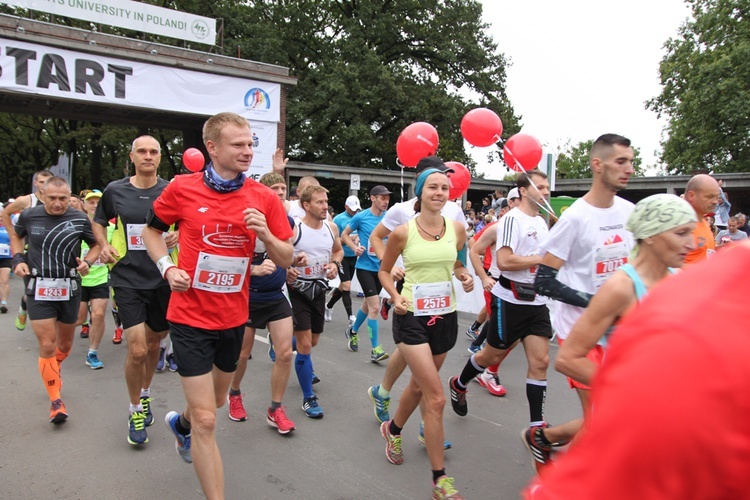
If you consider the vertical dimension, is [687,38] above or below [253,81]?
above

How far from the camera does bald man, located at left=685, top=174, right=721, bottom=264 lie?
466cm

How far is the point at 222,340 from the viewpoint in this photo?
3.35m

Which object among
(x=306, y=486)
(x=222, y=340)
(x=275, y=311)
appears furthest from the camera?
(x=275, y=311)

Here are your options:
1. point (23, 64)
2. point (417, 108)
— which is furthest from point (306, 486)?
point (417, 108)

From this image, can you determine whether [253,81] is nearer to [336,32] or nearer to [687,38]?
[336,32]

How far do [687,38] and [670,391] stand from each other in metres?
37.5

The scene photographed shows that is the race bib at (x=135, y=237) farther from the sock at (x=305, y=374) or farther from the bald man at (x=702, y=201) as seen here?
the bald man at (x=702, y=201)

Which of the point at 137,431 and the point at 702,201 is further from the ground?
the point at 702,201

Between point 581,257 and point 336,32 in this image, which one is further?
point 336,32

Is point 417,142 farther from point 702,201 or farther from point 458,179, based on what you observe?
point 702,201

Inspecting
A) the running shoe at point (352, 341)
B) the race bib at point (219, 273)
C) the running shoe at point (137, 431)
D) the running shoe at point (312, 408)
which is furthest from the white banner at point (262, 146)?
the race bib at point (219, 273)

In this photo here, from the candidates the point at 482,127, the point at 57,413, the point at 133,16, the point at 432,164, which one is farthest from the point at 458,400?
the point at 133,16

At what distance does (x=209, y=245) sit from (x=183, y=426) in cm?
135

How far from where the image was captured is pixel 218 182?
127 inches
